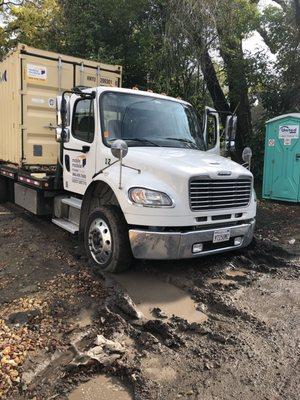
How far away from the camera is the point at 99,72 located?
27.8ft

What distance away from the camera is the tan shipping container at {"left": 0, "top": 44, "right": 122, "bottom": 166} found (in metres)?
7.73

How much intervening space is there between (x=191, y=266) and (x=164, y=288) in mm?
761

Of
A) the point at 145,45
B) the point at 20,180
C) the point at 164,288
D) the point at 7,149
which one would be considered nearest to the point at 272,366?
the point at 164,288

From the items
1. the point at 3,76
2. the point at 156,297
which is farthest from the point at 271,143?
the point at 156,297

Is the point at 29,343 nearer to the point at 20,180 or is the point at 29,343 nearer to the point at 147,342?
the point at 147,342

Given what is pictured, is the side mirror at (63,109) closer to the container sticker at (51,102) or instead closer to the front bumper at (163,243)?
the container sticker at (51,102)

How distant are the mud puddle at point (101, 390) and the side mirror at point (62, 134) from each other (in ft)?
14.0

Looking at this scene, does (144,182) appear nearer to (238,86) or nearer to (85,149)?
(85,149)

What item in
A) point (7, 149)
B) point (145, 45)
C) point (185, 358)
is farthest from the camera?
point (145, 45)

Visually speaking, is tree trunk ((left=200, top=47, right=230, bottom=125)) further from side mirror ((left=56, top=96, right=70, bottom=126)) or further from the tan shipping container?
side mirror ((left=56, top=96, right=70, bottom=126))

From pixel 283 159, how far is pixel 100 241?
669 centimetres

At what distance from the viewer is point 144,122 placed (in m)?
6.20

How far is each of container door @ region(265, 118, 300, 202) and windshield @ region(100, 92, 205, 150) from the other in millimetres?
4559

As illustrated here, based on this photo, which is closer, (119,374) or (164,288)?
(119,374)
